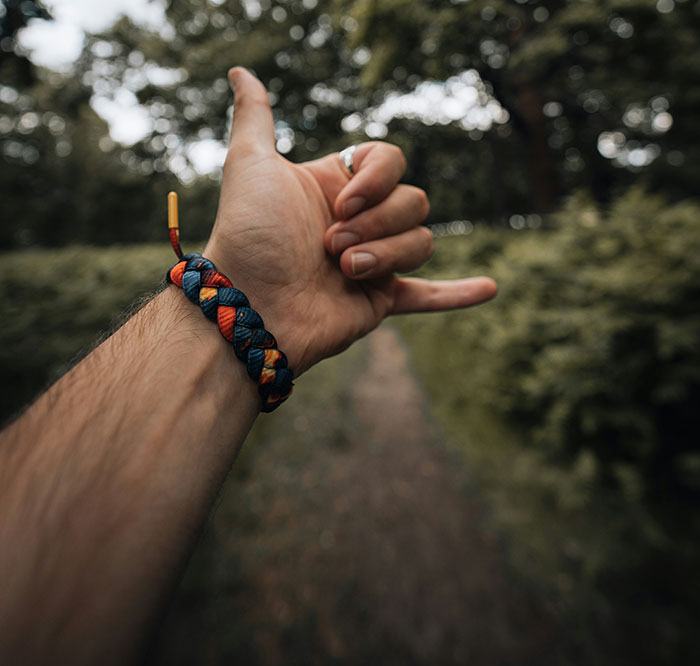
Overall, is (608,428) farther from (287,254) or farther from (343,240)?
(287,254)

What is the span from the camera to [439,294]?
169 cm

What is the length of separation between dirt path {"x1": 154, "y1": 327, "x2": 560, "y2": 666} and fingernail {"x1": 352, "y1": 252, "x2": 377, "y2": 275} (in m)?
2.67

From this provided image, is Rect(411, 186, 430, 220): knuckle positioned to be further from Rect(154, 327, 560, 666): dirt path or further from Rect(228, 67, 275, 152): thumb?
Rect(154, 327, 560, 666): dirt path

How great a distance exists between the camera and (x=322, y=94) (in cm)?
1144

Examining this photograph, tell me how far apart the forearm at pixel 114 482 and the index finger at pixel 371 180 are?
27.9 inches

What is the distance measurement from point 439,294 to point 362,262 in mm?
524

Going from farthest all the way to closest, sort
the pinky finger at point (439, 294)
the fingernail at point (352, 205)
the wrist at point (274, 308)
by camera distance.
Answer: the pinky finger at point (439, 294)
the fingernail at point (352, 205)
the wrist at point (274, 308)

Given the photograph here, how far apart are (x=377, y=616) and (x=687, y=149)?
17.4 m

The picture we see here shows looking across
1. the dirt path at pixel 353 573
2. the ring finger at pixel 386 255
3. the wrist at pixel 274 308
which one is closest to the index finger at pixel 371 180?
the ring finger at pixel 386 255

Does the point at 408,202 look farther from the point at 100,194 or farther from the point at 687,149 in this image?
the point at 100,194

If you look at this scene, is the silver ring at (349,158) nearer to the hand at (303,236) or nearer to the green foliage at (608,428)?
the hand at (303,236)

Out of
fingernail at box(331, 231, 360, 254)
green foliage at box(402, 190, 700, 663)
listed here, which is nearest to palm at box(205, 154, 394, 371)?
→ fingernail at box(331, 231, 360, 254)

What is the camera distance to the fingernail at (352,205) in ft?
4.41

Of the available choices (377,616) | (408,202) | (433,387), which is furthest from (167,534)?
(433,387)
